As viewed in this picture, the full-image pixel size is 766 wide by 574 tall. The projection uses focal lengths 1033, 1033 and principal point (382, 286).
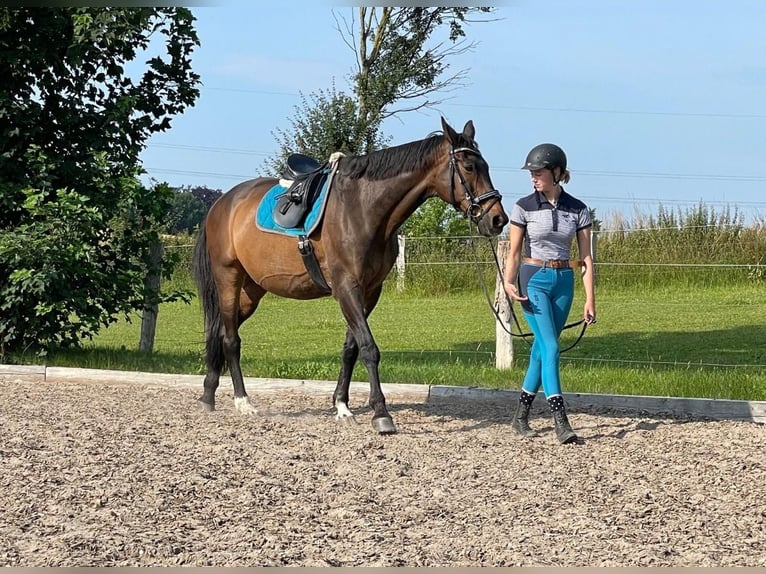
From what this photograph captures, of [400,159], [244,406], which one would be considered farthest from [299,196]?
[244,406]

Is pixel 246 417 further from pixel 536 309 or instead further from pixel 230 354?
pixel 536 309

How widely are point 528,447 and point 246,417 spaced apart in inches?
84.7

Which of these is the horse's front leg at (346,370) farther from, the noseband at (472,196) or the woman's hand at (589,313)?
the woman's hand at (589,313)

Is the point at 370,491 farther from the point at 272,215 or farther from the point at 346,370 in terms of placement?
the point at 272,215

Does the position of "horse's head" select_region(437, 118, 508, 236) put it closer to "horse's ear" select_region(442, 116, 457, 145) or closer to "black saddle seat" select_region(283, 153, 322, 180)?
"horse's ear" select_region(442, 116, 457, 145)

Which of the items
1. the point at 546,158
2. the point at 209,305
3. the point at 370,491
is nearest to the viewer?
the point at 370,491

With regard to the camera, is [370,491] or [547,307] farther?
[547,307]

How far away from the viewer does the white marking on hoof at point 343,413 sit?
696cm

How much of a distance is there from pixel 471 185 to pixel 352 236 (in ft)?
2.89

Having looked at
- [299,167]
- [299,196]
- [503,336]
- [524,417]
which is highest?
[299,167]

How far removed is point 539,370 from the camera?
634cm

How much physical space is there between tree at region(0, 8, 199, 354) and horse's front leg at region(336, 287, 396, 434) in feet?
11.7

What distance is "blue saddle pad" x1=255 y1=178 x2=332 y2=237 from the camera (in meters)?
6.88

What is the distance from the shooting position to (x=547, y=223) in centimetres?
607
